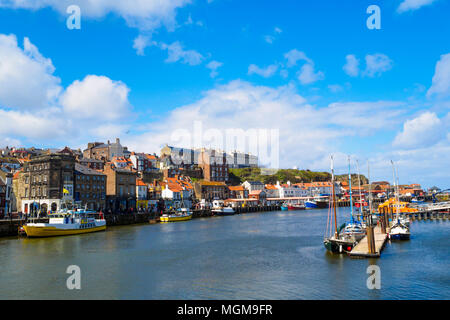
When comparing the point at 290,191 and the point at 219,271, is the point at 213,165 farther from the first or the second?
the point at 219,271

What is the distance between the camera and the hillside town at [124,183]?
2682 inches

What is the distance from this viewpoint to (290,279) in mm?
24203

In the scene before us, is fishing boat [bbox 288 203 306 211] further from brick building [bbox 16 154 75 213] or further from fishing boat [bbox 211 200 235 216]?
brick building [bbox 16 154 75 213]

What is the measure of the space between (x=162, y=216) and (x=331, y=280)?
62.1m

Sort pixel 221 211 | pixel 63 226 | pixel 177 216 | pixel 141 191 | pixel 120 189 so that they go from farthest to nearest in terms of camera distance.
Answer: pixel 221 211
pixel 141 191
pixel 120 189
pixel 177 216
pixel 63 226

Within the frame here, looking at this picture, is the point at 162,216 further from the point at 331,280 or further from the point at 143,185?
the point at 331,280

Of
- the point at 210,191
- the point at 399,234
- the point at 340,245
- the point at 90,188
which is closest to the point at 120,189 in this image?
the point at 90,188

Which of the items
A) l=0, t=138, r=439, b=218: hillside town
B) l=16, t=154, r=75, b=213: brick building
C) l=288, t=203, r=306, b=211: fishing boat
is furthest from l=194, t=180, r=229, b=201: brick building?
l=16, t=154, r=75, b=213: brick building

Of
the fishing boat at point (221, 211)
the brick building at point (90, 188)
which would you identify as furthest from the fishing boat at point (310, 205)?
the brick building at point (90, 188)

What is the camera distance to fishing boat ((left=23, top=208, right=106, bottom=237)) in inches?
1897

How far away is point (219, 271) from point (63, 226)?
111ft

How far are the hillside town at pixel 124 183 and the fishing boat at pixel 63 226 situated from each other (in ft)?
13.5

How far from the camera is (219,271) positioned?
27078 mm
